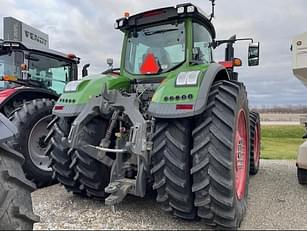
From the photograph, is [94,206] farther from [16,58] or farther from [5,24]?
[5,24]

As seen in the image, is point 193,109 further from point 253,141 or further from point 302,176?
point 253,141

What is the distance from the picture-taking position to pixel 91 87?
150 inches

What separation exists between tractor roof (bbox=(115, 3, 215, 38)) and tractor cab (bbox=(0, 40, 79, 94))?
1.86 m

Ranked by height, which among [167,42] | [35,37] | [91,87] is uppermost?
[35,37]

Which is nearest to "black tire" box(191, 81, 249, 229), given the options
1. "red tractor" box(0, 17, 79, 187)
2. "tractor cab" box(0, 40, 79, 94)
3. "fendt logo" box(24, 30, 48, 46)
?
"red tractor" box(0, 17, 79, 187)

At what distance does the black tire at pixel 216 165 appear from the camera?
9.05ft

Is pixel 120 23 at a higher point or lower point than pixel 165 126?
higher

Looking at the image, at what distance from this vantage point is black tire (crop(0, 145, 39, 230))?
6.76 feet

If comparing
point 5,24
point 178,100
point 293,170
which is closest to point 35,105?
point 5,24

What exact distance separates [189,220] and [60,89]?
3.79 meters

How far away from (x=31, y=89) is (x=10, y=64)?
59 cm

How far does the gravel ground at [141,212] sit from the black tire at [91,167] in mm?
203

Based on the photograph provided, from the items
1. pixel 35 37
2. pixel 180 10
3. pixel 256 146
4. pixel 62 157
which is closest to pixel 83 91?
pixel 62 157

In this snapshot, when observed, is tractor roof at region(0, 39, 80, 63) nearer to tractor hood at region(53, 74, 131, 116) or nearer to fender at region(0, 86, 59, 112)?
fender at region(0, 86, 59, 112)
